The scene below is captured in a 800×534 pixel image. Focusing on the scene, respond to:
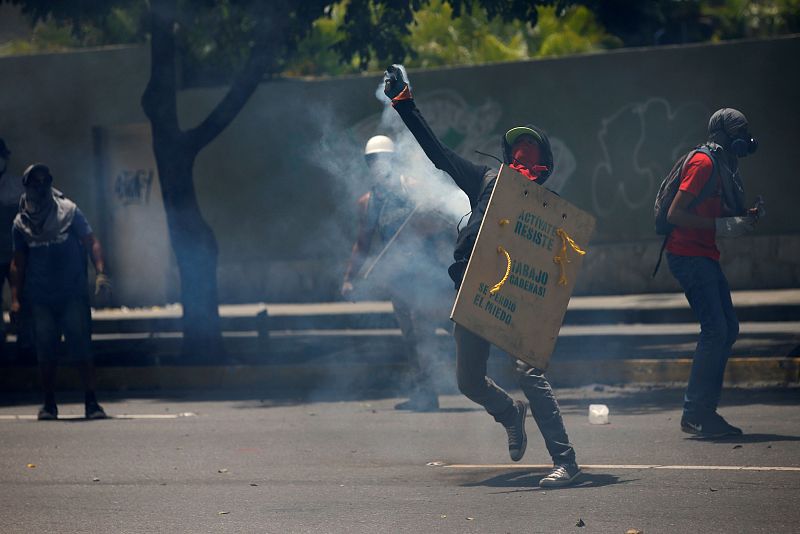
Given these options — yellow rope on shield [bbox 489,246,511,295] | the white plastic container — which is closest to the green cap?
yellow rope on shield [bbox 489,246,511,295]

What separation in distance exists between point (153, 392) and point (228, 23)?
35.6 ft

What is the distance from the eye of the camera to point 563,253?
5.99m

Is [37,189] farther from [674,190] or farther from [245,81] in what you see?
[674,190]

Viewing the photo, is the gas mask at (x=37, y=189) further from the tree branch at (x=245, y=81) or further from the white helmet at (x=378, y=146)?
the tree branch at (x=245, y=81)

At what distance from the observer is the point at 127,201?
18750 mm

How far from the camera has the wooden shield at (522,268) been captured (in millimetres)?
5773

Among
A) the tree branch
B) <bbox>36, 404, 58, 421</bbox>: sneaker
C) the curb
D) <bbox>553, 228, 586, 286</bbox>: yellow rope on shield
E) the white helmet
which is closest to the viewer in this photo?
<bbox>553, 228, 586, 286</bbox>: yellow rope on shield

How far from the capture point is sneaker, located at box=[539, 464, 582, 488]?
6.15 meters

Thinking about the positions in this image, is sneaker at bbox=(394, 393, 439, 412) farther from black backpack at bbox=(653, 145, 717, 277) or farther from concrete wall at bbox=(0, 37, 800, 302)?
concrete wall at bbox=(0, 37, 800, 302)

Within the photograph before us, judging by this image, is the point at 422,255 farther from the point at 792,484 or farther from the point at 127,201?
the point at 127,201

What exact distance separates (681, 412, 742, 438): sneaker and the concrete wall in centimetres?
892

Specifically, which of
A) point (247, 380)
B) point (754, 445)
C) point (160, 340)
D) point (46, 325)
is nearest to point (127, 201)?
point (160, 340)

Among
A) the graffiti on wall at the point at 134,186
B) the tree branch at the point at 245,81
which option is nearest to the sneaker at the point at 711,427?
the tree branch at the point at 245,81

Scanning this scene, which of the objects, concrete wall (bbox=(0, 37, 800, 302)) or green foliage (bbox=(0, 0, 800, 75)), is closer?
green foliage (bbox=(0, 0, 800, 75))
